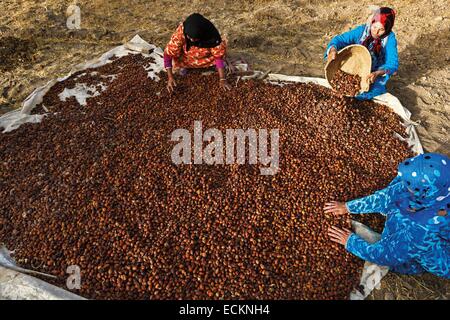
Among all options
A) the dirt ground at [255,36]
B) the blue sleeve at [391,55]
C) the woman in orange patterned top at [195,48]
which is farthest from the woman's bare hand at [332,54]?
the woman in orange patterned top at [195,48]

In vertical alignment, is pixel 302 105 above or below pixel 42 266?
above

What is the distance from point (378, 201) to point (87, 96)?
308 centimetres

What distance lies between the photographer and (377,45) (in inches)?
136

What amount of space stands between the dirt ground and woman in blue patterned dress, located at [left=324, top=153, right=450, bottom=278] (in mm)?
1401

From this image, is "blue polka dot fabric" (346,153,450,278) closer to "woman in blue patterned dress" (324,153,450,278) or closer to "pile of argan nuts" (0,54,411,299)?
"woman in blue patterned dress" (324,153,450,278)

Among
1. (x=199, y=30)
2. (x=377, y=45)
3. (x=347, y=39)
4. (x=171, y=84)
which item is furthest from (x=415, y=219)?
(x=171, y=84)

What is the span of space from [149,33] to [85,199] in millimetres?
3252

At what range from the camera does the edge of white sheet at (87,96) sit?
7.08 ft

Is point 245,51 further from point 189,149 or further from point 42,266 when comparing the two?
point 42,266

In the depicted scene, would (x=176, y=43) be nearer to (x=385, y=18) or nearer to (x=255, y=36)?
(x=255, y=36)

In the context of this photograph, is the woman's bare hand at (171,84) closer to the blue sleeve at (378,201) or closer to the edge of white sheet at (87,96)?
the edge of white sheet at (87,96)

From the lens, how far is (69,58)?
4.52m

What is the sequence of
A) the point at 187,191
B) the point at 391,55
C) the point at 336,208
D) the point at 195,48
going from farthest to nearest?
the point at 195,48 < the point at 391,55 < the point at 187,191 < the point at 336,208
